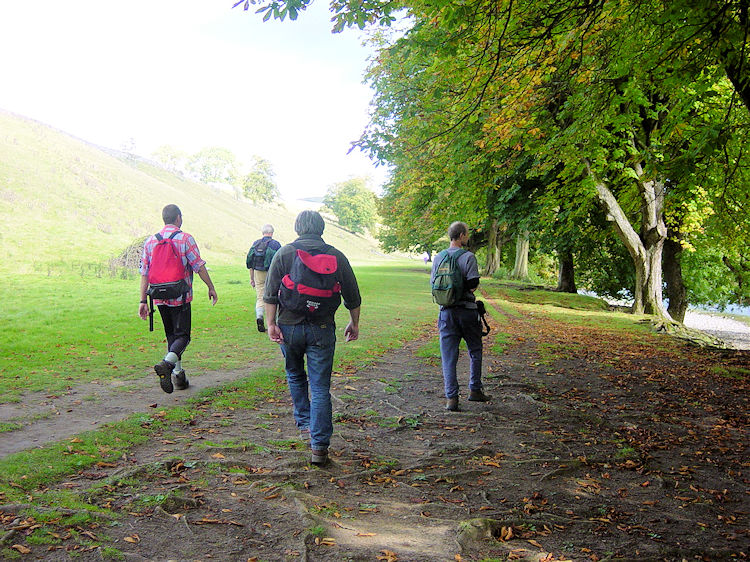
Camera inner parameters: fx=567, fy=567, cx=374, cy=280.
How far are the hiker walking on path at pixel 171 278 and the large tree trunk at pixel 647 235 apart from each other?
1450 centimetres

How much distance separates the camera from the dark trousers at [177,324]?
745cm

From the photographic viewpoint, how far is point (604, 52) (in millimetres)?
10469

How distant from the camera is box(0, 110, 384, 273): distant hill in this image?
34.6 meters

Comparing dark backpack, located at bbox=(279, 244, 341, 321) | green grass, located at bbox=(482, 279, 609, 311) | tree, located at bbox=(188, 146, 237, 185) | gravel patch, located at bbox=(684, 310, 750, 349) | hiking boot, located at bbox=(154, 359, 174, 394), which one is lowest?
gravel patch, located at bbox=(684, 310, 750, 349)

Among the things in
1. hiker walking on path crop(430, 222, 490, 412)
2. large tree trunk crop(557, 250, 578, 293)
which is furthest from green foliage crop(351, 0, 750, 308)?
large tree trunk crop(557, 250, 578, 293)

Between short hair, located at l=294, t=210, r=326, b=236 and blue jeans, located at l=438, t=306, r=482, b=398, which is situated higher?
short hair, located at l=294, t=210, r=326, b=236

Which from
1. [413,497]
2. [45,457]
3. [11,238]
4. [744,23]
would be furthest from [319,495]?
[11,238]

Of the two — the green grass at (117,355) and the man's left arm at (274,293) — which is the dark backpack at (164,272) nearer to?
the green grass at (117,355)

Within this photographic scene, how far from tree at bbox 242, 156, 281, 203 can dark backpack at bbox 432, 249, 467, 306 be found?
122 metres

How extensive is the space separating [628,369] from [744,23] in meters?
5.90

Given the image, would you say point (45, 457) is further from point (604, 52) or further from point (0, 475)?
point (604, 52)

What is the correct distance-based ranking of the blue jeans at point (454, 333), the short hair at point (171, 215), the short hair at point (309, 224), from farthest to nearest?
the short hair at point (171, 215) < the blue jeans at point (454, 333) < the short hair at point (309, 224)

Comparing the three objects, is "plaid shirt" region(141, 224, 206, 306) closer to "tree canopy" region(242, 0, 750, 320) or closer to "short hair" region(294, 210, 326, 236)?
"short hair" region(294, 210, 326, 236)

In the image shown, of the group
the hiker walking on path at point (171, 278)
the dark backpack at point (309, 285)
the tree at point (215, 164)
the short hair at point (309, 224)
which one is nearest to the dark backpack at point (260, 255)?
the hiker walking on path at point (171, 278)
